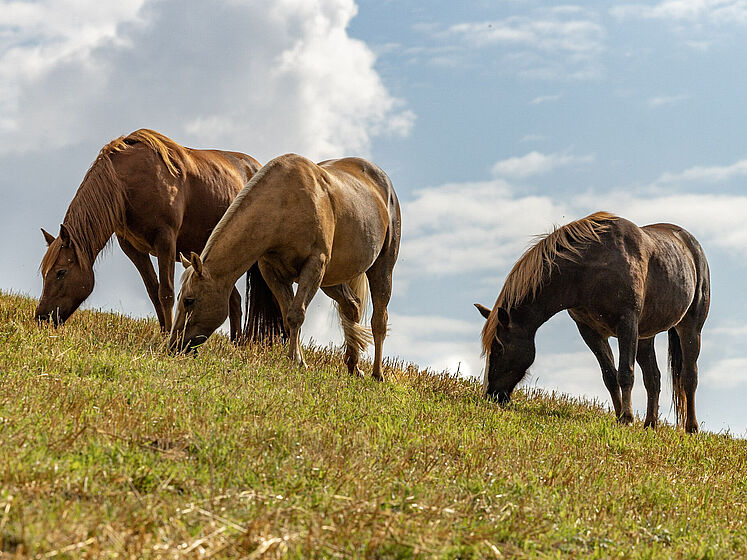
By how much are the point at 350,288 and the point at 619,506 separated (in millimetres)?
6437

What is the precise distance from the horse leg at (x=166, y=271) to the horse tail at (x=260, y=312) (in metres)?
1.19

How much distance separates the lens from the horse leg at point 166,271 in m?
10.4

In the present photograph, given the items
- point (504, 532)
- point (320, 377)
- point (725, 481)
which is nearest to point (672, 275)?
point (725, 481)

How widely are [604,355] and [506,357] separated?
1653 millimetres

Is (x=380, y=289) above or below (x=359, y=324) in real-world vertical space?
above

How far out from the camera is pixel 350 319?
10.9m

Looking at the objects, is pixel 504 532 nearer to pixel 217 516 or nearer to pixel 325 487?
pixel 325 487

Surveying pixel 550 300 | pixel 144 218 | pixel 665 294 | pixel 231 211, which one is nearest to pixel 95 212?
pixel 144 218

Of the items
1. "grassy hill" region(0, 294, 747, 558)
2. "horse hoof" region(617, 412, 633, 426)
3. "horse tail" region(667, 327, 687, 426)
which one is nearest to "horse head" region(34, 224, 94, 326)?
"grassy hill" region(0, 294, 747, 558)

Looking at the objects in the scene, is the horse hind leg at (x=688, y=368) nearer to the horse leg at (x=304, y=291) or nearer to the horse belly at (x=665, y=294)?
the horse belly at (x=665, y=294)

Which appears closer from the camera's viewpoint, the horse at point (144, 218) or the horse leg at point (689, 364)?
the horse at point (144, 218)

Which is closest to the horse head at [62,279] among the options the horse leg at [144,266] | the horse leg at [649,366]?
the horse leg at [144,266]

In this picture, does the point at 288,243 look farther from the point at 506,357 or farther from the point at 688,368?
the point at 688,368

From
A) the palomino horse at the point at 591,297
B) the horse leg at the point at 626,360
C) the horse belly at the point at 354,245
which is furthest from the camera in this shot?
the palomino horse at the point at 591,297
